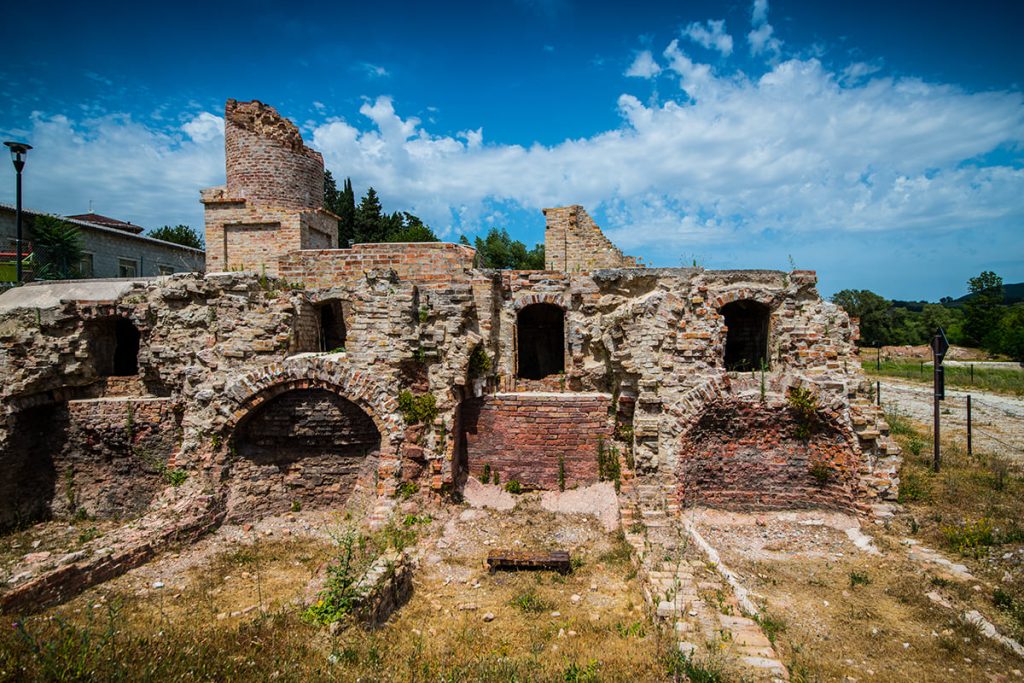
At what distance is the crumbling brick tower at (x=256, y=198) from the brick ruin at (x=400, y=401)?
17.3 ft

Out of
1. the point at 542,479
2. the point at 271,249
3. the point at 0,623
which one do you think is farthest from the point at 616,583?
the point at 271,249

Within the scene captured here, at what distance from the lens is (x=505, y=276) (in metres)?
11.5

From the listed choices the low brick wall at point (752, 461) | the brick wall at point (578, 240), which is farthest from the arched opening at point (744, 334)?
the brick wall at point (578, 240)

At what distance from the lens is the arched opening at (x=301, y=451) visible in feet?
31.2

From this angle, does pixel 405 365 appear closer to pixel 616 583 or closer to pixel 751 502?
pixel 616 583

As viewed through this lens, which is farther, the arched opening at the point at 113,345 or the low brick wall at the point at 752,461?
the arched opening at the point at 113,345

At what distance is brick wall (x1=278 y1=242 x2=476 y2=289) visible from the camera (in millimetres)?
10508

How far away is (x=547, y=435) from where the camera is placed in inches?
396

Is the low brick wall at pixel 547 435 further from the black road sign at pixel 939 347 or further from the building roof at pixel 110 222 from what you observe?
the building roof at pixel 110 222

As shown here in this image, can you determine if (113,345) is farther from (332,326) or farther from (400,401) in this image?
(400,401)

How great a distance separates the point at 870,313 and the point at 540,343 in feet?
196

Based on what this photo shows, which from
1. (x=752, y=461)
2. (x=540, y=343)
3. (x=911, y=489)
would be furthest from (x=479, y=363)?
(x=911, y=489)

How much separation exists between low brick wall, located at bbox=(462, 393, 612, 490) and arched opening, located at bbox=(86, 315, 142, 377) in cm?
830

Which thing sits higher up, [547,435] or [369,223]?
[369,223]
